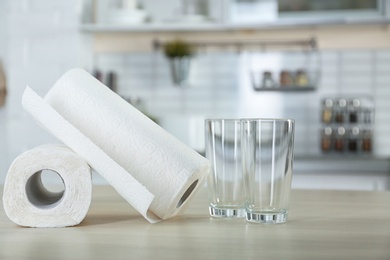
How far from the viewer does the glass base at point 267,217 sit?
0.96 metres

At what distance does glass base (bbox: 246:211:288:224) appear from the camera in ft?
3.14

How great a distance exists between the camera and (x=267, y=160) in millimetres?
928

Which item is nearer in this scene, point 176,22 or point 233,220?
point 233,220

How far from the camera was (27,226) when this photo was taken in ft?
3.10

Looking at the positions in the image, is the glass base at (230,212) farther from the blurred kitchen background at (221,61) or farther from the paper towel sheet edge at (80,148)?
the blurred kitchen background at (221,61)

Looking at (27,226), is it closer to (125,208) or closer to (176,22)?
(125,208)

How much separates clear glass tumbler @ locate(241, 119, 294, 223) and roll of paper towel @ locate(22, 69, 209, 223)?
0.09 m

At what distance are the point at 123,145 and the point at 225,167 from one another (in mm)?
141

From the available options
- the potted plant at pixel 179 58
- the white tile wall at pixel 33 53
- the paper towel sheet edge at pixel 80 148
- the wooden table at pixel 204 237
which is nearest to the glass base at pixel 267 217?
the wooden table at pixel 204 237

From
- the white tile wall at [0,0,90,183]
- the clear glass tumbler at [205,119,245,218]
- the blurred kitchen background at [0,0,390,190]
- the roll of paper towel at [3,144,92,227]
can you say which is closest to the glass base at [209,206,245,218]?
the clear glass tumbler at [205,119,245,218]

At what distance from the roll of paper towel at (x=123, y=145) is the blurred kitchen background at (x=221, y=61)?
7.83 feet

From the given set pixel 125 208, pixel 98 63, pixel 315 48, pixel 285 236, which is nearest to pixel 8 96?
pixel 98 63

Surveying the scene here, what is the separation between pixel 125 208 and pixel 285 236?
14.7 inches

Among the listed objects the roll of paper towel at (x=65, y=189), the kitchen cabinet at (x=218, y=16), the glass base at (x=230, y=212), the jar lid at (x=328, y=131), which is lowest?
the jar lid at (x=328, y=131)
